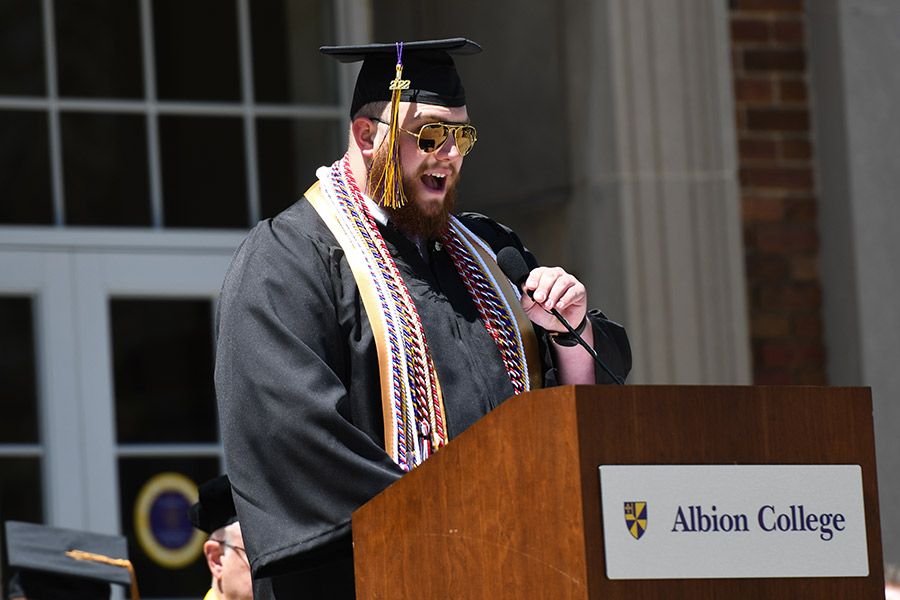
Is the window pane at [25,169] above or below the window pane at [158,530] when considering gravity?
above

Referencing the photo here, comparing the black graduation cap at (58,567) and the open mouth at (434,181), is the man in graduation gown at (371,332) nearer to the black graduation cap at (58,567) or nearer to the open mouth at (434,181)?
the open mouth at (434,181)

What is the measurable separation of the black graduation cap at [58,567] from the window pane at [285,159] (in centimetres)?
222

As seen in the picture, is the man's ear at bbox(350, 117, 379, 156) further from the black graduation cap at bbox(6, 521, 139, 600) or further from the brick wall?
the brick wall

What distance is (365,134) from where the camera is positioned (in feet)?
9.86

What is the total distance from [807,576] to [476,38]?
3.87 m

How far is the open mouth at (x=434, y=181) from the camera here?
290 centimetres

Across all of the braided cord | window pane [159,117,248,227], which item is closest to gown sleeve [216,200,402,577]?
the braided cord

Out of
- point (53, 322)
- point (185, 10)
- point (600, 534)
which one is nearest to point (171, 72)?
point (185, 10)

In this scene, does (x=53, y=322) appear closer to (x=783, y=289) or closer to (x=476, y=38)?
(x=476, y=38)

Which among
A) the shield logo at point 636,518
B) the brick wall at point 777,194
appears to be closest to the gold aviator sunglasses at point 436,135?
the shield logo at point 636,518

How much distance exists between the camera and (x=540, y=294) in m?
2.69

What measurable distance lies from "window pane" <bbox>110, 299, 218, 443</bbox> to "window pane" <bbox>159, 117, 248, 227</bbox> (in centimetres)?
34

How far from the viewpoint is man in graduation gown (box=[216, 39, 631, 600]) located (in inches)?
99.5

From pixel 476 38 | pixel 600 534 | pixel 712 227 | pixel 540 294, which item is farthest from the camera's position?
pixel 476 38
